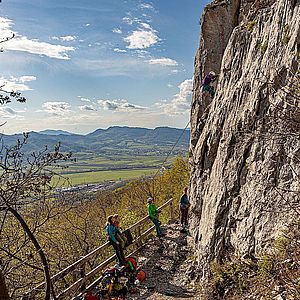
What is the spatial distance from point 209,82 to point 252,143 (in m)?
5.12

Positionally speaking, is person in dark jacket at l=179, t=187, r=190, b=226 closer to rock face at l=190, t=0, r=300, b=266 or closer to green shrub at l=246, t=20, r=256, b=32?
rock face at l=190, t=0, r=300, b=266

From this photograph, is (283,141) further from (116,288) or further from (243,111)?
(116,288)

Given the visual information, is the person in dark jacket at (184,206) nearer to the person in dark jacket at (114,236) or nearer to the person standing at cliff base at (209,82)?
the person standing at cliff base at (209,82)

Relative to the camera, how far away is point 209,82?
12.3m

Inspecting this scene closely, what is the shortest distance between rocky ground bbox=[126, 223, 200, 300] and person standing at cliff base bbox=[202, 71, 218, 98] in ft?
19.5

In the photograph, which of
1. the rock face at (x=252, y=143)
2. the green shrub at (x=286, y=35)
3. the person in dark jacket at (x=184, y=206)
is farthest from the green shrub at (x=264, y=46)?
the person in dark jacket at (x=184, y=206)

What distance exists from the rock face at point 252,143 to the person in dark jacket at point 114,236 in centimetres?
257

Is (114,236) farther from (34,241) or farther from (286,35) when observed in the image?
(286,35)

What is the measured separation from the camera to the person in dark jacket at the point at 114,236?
32.8ft

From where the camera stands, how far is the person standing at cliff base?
39.9ft

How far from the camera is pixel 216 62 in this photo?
42.3 feet

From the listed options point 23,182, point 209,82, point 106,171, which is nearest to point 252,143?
point 209,82

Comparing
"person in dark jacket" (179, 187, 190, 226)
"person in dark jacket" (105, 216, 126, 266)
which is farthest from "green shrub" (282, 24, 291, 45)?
"person in dark jacket" (179, 187, 190, 226)

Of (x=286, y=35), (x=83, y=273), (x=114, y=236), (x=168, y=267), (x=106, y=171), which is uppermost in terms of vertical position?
(x=286, y=35)
